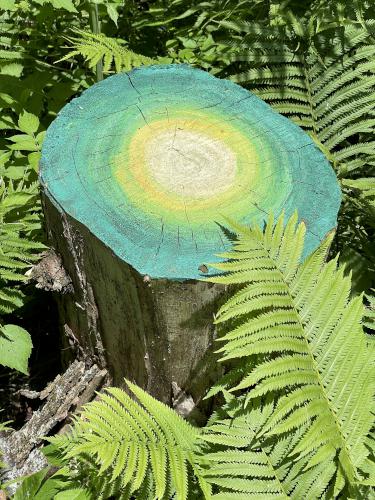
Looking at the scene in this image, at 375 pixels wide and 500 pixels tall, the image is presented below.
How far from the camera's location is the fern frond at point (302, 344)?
2.05 meters

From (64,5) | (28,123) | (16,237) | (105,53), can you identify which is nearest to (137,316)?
(16,237)

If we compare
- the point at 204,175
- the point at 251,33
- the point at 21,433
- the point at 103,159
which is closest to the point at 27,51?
the point at 251,33

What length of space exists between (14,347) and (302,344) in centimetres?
125

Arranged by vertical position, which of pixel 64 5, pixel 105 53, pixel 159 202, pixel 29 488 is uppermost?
pixel 64 5

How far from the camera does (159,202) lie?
238 cm

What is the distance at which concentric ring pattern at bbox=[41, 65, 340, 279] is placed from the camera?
228 cm

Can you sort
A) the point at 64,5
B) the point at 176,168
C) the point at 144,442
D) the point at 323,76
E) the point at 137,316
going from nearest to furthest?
1. the point at 144,442
2. the point at 137,316
3. the point at 176,168
4. the point at 64,5
5. the point at 323,76

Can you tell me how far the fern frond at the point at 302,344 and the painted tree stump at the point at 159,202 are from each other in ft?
0.39

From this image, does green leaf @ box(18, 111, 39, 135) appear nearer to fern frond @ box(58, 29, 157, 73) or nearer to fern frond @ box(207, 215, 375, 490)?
fern frond @ box(58, 29, 157, 73)

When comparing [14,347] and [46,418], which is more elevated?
[14,347]

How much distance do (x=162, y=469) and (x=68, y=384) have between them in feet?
2.87

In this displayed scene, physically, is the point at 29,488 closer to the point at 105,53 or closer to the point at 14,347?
the point at 14,347

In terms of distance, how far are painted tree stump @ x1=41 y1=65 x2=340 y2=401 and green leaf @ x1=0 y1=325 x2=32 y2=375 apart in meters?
0.23

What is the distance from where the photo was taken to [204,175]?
250cm
